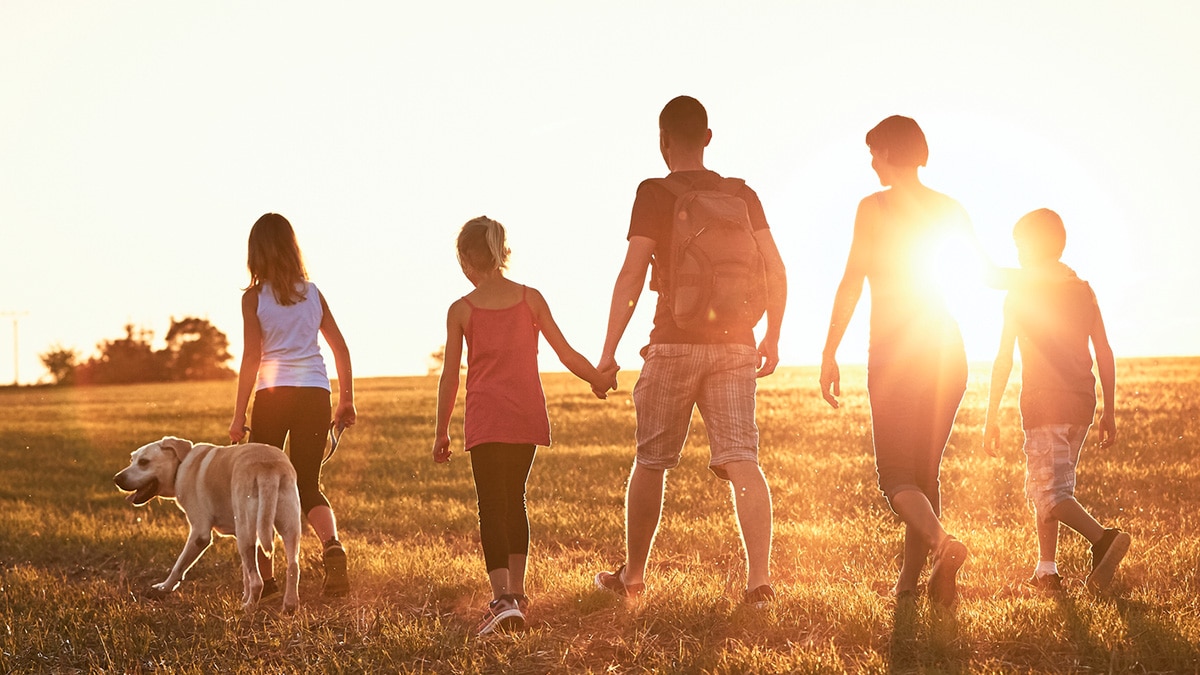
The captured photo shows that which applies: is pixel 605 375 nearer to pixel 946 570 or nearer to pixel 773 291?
pixel 773 291

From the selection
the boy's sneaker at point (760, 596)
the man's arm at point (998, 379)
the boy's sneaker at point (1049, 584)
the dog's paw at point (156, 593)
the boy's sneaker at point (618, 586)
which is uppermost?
the man's arm at point (998, 379)

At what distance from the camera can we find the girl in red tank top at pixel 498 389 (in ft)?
20.7

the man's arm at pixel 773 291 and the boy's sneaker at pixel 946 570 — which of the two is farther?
the man's arm at pixel 773 291

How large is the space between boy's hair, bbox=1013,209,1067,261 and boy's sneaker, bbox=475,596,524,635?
4.06 metres

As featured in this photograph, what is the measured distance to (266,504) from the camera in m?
7.21

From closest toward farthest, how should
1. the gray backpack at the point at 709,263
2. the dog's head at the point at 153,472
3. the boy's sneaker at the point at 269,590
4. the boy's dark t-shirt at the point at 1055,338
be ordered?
the gray backpack at the point at 709,263 < the boy's dark t-shirt at the point at 1055,338 < the boy's sneaker at the point at 269,590 < the dog's head at the point at 153,472

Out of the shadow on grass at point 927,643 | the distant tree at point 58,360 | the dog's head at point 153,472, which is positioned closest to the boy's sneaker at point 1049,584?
the shadow on grass at point 927,643

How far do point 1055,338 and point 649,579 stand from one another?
307cm

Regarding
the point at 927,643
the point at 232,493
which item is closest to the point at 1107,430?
the point at 927,643

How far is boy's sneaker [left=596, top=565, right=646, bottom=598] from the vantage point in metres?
6.55

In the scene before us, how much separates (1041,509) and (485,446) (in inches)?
143

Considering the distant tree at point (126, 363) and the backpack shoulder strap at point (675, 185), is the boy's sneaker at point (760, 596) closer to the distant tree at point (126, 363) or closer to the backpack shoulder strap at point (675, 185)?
the backpack shoulder strap at point (675, 185)

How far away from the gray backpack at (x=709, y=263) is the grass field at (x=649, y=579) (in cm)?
160

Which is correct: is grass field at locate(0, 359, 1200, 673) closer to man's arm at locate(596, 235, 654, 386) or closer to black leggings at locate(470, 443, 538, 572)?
black leggings at locate(470, 443, 538, 572)
